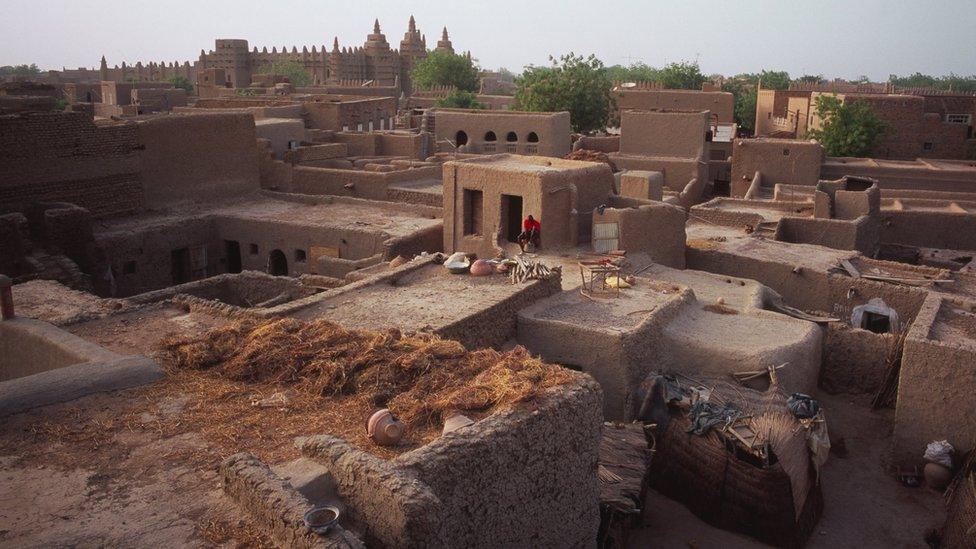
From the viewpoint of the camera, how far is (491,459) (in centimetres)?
699

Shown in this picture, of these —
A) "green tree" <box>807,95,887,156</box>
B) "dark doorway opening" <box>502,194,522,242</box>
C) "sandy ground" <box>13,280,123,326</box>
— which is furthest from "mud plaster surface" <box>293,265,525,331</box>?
"green tree" <box>807,95,887,156</box>

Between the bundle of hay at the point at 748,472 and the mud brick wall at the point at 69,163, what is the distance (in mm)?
14733

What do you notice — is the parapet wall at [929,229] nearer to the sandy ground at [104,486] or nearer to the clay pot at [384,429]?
the clay pot at [384,429]

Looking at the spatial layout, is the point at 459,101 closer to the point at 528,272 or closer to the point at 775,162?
the point at 775,162

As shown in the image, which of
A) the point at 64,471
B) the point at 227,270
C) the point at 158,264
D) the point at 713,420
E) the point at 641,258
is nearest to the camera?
the point at 64,471

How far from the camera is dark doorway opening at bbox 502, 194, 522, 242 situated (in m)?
17.9

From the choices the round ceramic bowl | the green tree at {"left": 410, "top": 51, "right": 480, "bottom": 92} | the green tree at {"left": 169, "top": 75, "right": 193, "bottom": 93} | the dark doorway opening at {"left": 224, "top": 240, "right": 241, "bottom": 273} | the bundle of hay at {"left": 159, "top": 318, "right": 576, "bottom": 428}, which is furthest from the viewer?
the green tree at {"left": 169, "top": 75, "right": 193, "bottom": 93}

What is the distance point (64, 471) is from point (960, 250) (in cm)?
2243

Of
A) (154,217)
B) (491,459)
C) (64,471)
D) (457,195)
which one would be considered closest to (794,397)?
(491,459)

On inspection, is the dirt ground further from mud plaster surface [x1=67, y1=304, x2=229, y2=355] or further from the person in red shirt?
the person in red shirt

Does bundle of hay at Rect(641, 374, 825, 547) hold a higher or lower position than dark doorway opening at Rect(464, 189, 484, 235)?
lower

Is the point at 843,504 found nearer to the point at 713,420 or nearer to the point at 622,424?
the point at 713,420

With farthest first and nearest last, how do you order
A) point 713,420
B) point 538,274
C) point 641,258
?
point 641,258 → point 538,274 → point 713,420

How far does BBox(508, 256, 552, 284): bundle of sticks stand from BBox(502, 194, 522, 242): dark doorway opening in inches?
139
